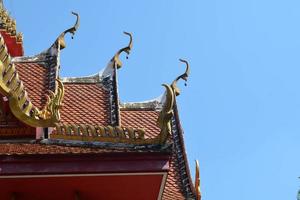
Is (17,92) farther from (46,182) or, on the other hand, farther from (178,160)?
(178,160)

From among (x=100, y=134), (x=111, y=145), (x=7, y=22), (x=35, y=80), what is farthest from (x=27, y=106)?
(x=7, y=22)

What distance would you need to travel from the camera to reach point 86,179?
7793mm

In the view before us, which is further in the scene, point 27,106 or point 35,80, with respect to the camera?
point 35,80

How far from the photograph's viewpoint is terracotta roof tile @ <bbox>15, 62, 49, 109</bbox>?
9562 millimetres

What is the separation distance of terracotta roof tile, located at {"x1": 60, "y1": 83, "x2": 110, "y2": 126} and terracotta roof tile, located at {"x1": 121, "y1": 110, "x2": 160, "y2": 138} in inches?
19.0

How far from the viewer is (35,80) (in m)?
10.0

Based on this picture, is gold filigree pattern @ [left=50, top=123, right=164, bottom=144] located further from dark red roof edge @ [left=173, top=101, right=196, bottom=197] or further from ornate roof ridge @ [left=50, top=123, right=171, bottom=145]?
dark red roof edge @ [left=173, top=101, right=196, bottom=197]

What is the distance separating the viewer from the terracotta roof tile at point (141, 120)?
34.4 feet

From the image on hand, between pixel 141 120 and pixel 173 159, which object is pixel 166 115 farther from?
pixel 173 159

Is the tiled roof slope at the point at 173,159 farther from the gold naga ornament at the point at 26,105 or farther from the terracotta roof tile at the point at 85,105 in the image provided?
the gold naga ornament at the point at 26,105

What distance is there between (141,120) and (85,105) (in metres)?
0.98

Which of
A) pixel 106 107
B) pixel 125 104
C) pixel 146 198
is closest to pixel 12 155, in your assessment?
pixel 146 198

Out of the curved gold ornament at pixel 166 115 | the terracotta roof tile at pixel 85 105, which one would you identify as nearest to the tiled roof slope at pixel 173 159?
the terracotta roof tile at pixel 85 105

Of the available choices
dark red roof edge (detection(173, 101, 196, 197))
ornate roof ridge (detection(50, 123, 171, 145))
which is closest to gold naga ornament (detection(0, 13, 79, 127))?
ornate roof ridge (detection(50, 123, 171, 145))
